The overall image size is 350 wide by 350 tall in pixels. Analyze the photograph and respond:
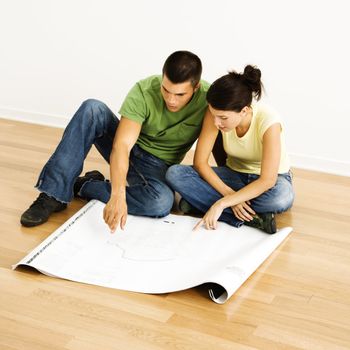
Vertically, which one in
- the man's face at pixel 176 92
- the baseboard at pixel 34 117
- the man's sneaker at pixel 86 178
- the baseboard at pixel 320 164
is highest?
the man's face at pixel 176 92

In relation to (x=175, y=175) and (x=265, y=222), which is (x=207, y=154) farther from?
(x=265, y=222)

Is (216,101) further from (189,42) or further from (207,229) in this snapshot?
(189,42)

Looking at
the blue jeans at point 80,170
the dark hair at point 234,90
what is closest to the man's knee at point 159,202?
the blue jeans at point 80,170

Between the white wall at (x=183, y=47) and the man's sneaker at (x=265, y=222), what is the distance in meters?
0.87

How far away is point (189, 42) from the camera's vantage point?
12.0 ft

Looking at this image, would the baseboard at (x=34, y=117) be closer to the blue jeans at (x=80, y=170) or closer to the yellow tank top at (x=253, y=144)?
the blue jeans at (x=80, y=170)

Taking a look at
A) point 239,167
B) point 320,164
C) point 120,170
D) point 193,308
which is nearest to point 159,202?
point 120,170

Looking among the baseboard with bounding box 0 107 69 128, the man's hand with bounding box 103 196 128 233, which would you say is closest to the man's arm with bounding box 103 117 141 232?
the man's hand with bounding box 103 196 128 233

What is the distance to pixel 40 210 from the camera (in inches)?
110

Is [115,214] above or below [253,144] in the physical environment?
below

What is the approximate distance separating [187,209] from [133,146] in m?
0.33

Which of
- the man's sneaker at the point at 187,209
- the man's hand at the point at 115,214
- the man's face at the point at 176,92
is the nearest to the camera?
the man's hand at the point at 115,214

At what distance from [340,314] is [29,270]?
1000 mm

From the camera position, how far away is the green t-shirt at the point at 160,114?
2.77 meters
